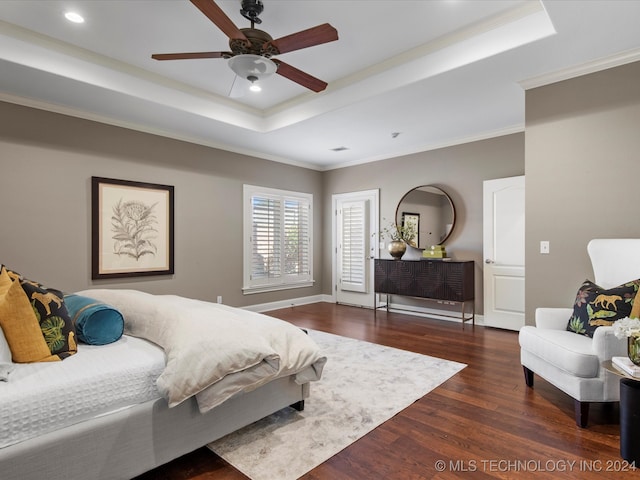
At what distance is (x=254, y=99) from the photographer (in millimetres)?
4383

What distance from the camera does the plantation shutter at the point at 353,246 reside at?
651cm

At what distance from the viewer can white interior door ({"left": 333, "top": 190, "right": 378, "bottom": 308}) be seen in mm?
6441

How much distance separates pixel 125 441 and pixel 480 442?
6.29 feet

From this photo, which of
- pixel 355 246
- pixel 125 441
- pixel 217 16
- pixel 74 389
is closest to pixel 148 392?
pixel 125 441

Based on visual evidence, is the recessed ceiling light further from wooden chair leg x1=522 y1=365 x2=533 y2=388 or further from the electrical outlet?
wooden chair leg x1=522 y1=365 x2=533 y2=388

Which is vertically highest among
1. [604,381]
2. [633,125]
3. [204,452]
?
[633,125]

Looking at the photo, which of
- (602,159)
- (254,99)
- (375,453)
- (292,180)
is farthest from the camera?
(292,180)

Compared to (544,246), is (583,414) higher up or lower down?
lower down

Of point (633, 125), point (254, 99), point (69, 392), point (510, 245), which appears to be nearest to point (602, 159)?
point (633, 125)

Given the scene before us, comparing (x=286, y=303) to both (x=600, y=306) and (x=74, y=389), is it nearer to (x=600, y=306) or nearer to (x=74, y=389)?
(x=600, y=306)

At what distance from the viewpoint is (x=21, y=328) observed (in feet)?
5.66

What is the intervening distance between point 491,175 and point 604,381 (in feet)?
11.1

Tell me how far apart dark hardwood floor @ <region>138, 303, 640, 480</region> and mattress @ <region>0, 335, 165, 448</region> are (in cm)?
52

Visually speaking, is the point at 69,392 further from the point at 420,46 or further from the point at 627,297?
the point at 420,46
